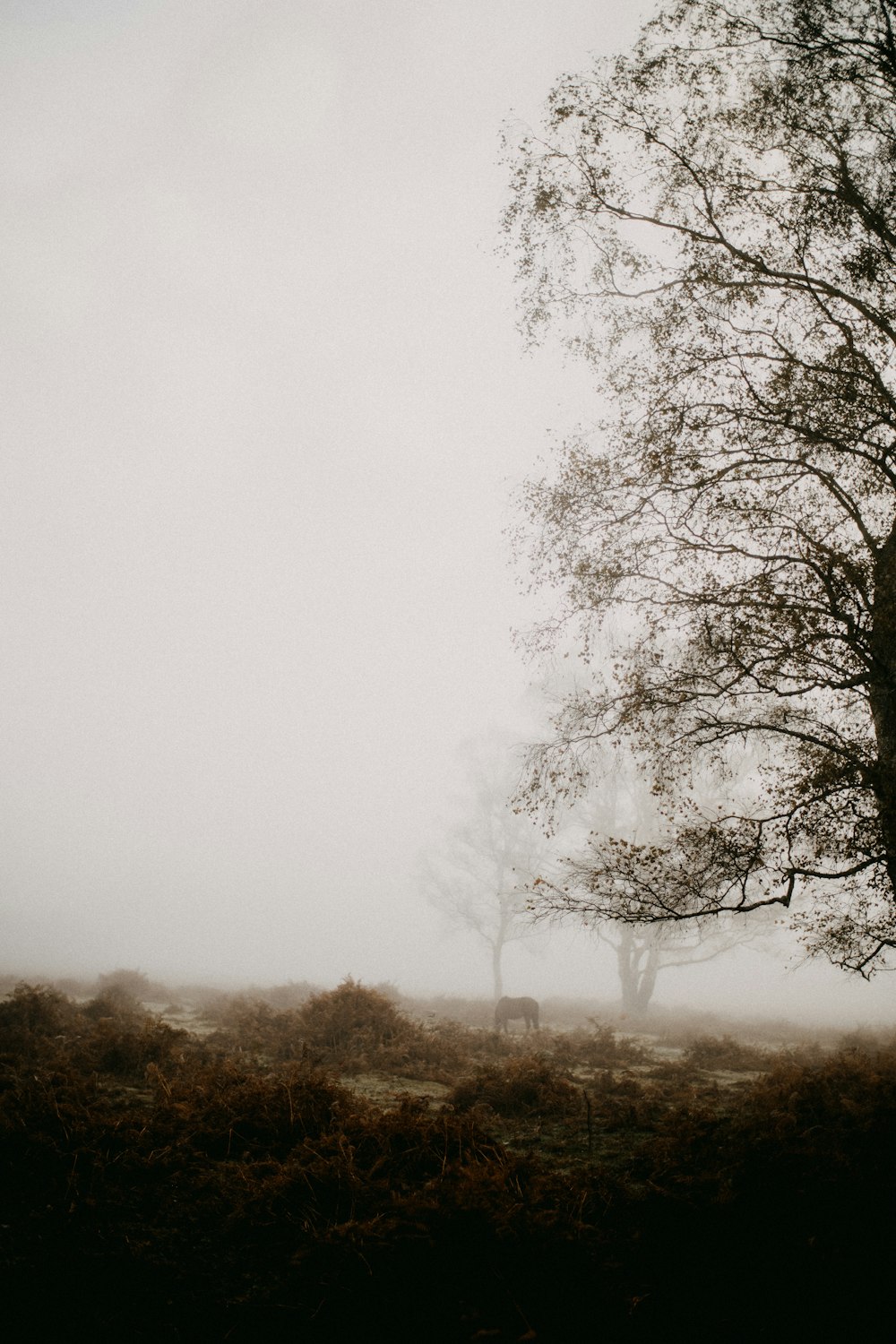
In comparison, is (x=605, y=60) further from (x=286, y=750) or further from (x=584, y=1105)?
(x=286, y=750)

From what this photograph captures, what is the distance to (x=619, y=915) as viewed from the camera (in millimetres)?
6316

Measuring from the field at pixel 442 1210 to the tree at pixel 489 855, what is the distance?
20804 mm

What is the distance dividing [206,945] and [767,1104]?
76.4 metres

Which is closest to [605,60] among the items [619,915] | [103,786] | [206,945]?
[619,915]

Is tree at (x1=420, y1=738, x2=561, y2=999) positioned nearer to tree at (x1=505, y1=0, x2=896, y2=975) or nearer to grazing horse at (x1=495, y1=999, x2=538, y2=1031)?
grazing horse at (x1=495, y1=999, x2=538, y2=1031)

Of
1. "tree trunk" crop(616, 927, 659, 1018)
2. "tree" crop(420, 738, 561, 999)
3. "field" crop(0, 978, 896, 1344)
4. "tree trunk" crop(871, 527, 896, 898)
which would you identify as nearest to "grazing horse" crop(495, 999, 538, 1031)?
"tree trunk" crop(616, 927, 659, 1018)

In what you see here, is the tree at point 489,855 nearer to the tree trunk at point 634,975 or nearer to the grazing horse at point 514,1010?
the tree trunk at point 634,975

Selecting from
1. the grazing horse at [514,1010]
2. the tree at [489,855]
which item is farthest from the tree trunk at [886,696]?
the tree at [489,855]

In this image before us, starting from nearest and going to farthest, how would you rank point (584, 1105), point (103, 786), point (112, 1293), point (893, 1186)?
point (112, 1293) → point (893, 1186) → point (584, 1105) → point (103, 786)

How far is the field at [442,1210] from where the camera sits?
9.86 ft

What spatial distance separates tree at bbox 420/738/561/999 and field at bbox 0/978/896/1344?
68.3ft

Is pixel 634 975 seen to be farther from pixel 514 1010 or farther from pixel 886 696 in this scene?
pixel 886 696

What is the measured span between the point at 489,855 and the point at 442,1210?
25.4 metres

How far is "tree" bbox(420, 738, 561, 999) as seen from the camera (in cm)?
2745
